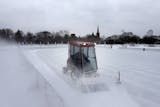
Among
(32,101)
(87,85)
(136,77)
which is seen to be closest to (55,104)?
(32,101)

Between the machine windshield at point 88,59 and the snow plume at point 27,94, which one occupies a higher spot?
the machine windshield at point 88,59

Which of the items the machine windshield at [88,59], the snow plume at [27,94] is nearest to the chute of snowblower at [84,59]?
the machine windshield at [88,59]

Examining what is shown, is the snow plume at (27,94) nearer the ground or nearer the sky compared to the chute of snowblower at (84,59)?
nearer the ground

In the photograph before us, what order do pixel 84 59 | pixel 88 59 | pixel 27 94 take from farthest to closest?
pixel 88 59 → pixel 84 59 → pixel 27 94

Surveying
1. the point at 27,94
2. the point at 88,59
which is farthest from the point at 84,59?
the point at 27,94

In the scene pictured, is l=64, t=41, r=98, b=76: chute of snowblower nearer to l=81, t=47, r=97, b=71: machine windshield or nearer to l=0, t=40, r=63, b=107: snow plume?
l=81, t=47, r=97, b=71: machine windshield

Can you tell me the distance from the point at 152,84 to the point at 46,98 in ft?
20.6

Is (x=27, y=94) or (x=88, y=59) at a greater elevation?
(x=88, y=59)

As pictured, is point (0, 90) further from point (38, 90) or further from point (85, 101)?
point (85, 101)

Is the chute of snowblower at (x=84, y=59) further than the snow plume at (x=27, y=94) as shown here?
Yes

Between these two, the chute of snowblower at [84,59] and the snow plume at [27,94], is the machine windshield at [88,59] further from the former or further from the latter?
the snow plume at [27,94]

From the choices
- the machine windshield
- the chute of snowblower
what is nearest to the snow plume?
the chute of snowblower

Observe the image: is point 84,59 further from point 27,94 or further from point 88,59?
point 27,94

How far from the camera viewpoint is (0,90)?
10.1 meters
